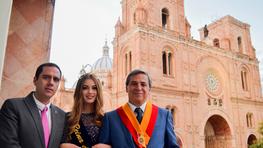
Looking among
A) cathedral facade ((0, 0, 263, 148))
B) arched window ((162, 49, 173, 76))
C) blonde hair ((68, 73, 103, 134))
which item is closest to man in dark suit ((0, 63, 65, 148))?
blonde hair ((68, 73, 103, 134))

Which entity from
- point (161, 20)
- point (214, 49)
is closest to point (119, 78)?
point (161, 20)

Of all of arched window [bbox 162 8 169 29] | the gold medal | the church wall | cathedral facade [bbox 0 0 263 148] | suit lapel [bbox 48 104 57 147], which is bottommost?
the gold medal

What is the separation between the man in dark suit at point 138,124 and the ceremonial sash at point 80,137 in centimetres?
15

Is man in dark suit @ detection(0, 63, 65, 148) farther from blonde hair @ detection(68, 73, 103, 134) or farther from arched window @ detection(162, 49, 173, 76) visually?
arched window @ detection(162, 49, 173, 76)

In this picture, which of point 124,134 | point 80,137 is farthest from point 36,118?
point 124,134

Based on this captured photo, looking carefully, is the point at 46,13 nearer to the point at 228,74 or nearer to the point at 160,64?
the point at 160,64

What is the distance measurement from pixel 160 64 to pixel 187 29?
18.6ft

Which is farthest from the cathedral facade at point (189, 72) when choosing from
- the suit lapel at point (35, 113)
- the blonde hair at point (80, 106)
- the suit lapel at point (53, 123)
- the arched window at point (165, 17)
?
the suit lapel at point (35, 113)

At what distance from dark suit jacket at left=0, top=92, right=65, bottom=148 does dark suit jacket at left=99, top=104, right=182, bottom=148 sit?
44cm

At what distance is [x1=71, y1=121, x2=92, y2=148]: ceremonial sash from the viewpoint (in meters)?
2.45

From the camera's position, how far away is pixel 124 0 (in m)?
22.5

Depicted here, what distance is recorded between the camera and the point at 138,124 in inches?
96.9

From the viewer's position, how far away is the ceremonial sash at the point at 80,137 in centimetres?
245

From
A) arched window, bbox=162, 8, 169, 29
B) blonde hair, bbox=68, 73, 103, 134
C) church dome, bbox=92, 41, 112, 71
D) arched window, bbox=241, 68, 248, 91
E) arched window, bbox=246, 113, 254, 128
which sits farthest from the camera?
church dome, bbox=92, 41, 112, 71
